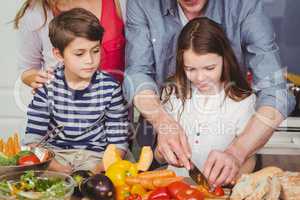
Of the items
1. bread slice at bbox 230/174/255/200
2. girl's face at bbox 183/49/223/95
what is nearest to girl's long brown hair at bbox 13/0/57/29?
girl's face at bbox 183/49/223/95

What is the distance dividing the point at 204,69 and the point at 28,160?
568 millimetres

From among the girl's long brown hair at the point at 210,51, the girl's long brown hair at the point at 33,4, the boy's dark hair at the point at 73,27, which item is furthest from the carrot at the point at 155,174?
the girl's long brown hair at the point at 33,4

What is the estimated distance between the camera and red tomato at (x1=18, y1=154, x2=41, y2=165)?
1.32 m

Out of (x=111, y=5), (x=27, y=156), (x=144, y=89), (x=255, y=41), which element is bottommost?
(x=27, y=156)

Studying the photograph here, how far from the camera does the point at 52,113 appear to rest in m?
1.60

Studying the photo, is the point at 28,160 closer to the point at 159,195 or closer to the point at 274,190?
the point at 159,195

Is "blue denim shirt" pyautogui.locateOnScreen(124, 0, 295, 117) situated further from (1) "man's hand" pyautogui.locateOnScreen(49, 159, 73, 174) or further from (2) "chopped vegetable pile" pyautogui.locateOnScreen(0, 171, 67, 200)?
(2) "chopped vegetable pile" pyautogui.locateOnScreen(0, 171, 67, 200)

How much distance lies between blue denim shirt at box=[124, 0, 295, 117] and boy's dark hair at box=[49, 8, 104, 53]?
11 cm

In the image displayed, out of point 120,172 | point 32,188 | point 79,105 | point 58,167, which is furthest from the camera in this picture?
point 79,105

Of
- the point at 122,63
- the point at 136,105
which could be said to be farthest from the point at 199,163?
the point at 122,63

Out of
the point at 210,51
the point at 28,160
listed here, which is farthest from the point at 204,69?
the point at 28,160

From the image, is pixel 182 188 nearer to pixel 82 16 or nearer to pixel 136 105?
pixel 136 105

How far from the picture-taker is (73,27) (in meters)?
1.53

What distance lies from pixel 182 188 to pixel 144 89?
0.45m
